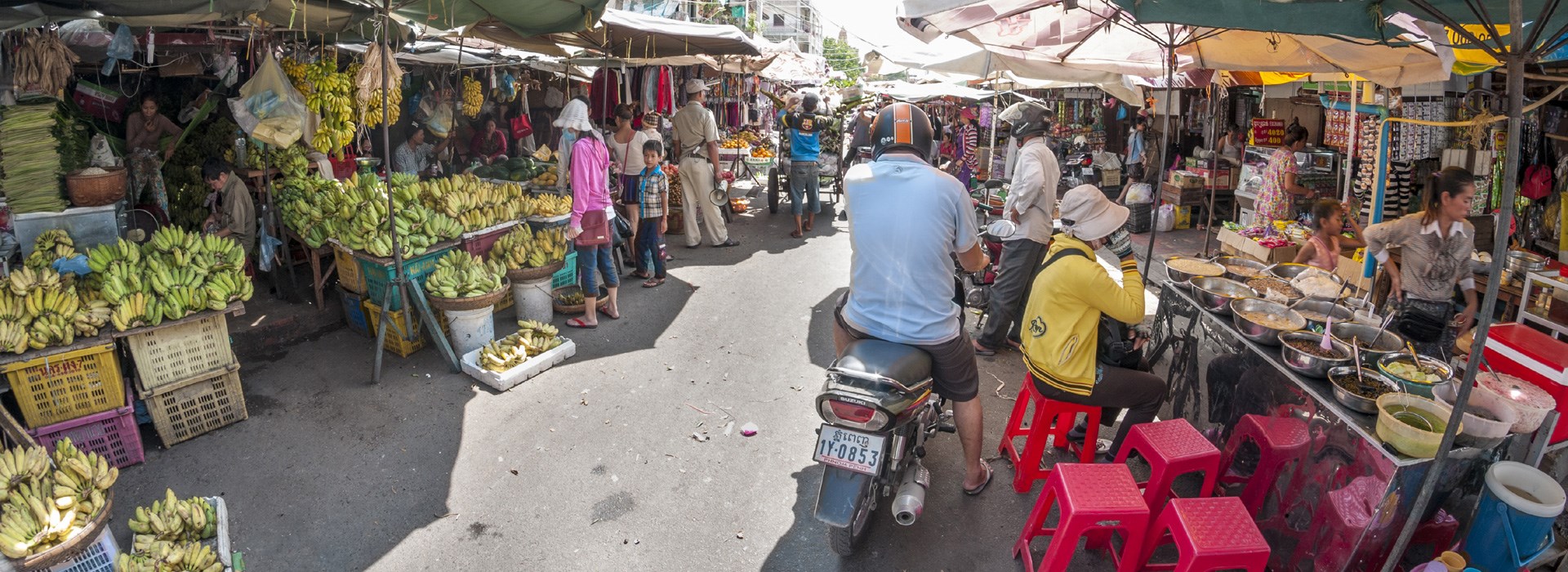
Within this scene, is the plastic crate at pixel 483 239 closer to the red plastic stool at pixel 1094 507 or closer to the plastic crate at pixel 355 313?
the plastic crate at pixel 355 313

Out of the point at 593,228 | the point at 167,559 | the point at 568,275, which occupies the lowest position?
the point at 167,559

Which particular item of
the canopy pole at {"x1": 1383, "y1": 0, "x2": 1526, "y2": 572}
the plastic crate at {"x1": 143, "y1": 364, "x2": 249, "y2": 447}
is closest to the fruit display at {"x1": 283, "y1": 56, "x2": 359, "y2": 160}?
the plastic crate at {"x1": 143, "y1": 364, "x2": 249, "y2": 447}

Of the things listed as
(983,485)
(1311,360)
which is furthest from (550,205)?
(1311,360)

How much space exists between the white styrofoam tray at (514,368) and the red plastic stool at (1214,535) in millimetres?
4245

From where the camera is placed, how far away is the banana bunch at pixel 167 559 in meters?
3.18

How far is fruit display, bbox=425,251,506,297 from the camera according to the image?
233 inches

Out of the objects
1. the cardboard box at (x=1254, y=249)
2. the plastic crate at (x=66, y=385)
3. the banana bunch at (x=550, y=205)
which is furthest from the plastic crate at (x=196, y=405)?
the cardboard box at (x=1254, y=249)

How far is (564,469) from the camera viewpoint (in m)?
4.53

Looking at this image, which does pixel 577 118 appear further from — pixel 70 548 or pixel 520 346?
pixel 70 548

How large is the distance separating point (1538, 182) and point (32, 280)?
→ 10770mm

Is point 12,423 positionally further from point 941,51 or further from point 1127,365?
point 941,51

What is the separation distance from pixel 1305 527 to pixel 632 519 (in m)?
3.09

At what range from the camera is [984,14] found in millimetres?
5016

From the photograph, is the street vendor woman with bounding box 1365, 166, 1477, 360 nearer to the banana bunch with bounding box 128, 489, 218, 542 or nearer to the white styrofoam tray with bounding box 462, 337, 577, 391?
the white styrofoam tray with bounding box 462, 337, 577, 391
